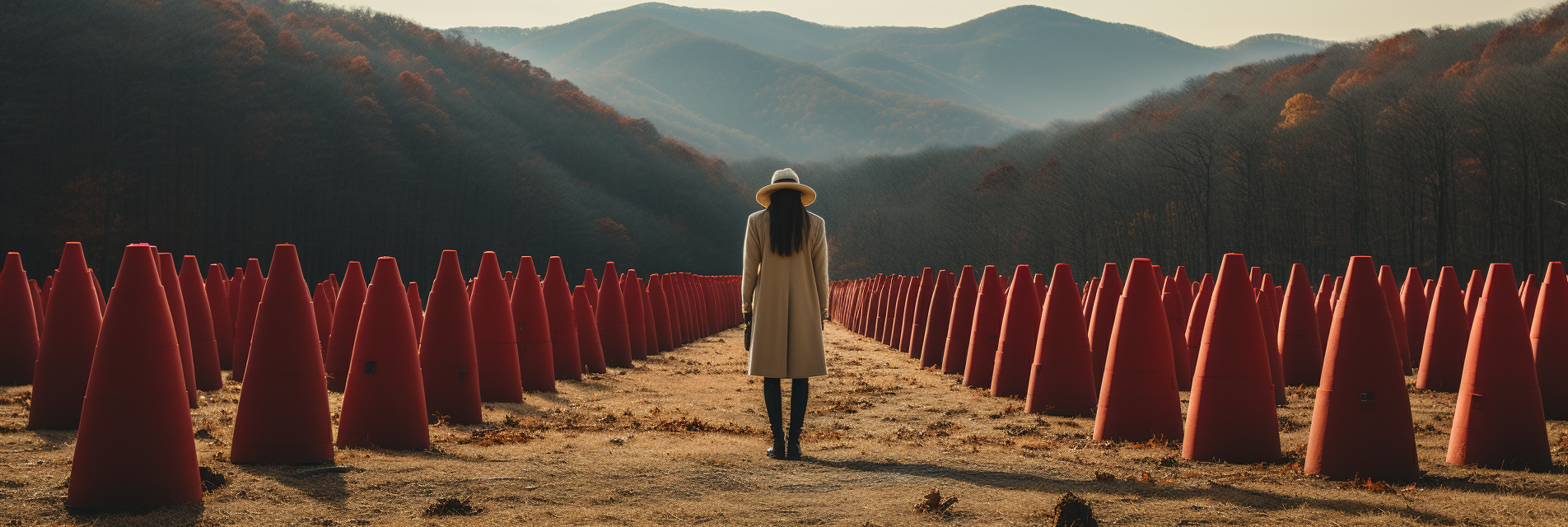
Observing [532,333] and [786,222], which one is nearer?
[786,222]

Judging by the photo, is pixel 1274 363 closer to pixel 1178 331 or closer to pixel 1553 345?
pixel 1178 331

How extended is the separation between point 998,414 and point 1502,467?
178 inches

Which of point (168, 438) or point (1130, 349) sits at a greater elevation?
point (1130, 349)

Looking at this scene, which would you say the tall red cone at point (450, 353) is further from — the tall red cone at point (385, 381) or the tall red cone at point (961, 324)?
the tall red cone at point (961, 324)

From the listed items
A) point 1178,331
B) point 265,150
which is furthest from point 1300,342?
point 265,150

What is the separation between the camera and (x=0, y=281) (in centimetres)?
1130

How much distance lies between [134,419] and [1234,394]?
6.86 m

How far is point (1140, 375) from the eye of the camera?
8469mm

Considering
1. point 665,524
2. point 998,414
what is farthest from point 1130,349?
point 665,524

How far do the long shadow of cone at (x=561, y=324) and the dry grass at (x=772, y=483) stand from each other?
14.2ft

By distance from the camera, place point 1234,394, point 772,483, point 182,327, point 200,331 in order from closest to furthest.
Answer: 1. point 772,483
2. point 1234,394
3. point 182,327
4. point 200,331

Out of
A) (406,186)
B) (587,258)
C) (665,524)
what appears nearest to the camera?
(665,524)

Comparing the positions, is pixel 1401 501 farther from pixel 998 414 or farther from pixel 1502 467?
pixel 998 414

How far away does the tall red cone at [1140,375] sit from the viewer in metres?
8.44
